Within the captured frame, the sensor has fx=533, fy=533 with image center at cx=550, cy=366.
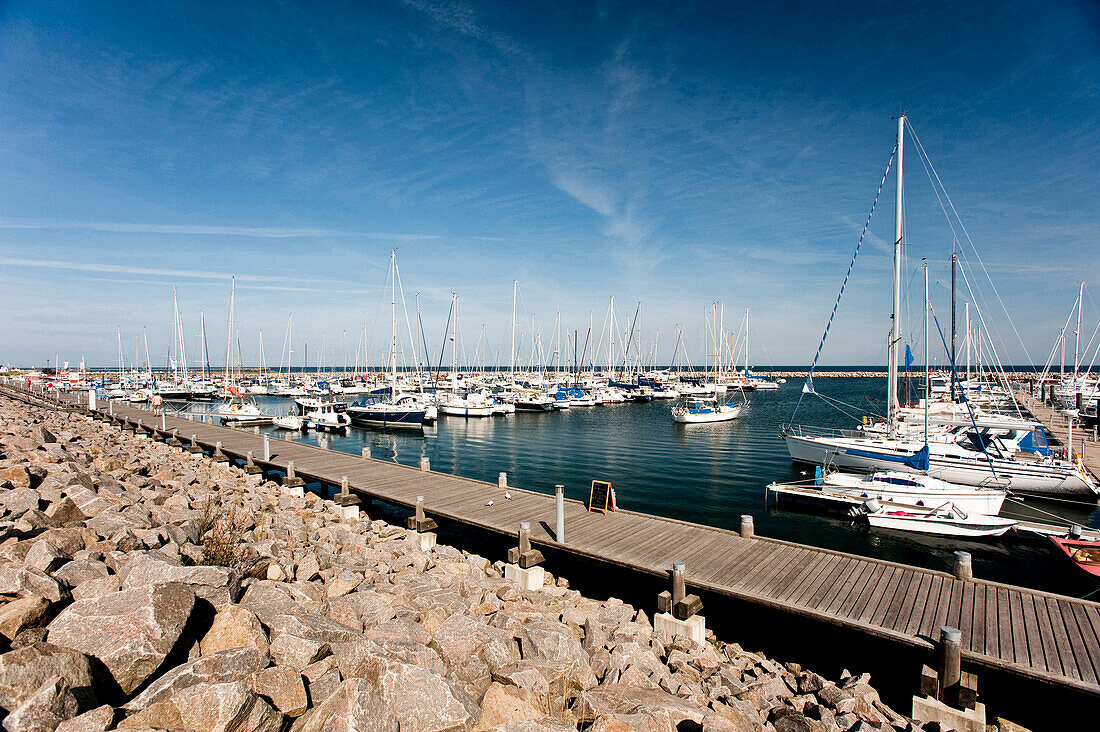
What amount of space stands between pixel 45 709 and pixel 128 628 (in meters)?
1.15

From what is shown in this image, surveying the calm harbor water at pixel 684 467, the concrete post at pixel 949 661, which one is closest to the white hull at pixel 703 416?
the calm harbor water at pixel 684 467

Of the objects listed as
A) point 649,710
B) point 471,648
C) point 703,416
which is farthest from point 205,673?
point 703,416

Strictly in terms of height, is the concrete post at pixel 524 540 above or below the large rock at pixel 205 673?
below

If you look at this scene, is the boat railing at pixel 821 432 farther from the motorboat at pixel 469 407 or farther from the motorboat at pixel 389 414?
the motorboat at pixel 389 414

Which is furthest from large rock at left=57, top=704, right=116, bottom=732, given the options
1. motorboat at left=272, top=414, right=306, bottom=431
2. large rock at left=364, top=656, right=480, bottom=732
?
motorboat at left=272, top=414, right=306, bottom=431

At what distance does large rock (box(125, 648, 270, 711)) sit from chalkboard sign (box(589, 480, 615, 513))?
1038 cm

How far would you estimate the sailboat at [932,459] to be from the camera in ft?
73.8

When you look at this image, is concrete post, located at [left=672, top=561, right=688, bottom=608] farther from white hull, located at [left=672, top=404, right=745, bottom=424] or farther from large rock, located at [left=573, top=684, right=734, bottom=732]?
white hull, located at [left=672, top=404, right=745, bottom=424]

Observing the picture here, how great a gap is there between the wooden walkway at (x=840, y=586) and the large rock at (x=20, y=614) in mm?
8942

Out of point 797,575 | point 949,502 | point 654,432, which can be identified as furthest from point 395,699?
point 654,432

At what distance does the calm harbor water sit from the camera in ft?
56.4

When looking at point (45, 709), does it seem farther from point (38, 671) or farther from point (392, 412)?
point (392, 412)

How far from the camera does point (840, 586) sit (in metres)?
10.2

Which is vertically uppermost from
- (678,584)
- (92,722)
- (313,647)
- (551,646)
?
(92,722)
